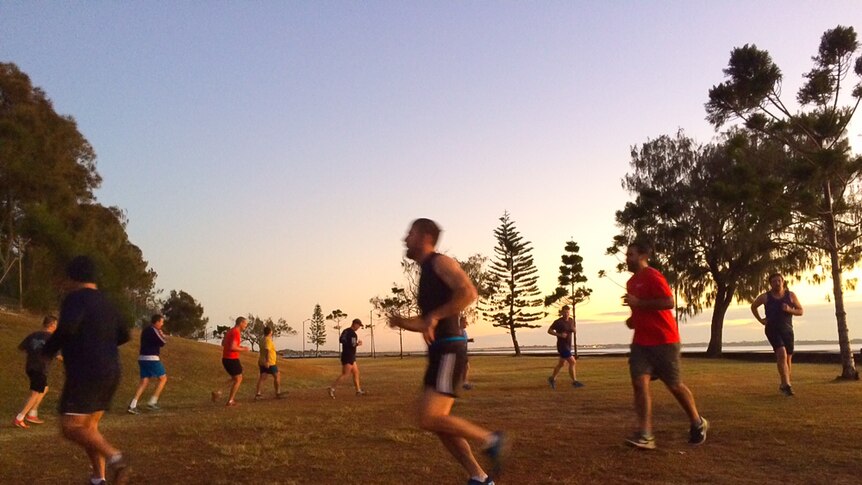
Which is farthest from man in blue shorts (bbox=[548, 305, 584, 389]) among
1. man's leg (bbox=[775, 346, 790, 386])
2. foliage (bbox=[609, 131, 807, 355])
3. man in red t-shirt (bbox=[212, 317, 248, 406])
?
foliage (bbox=[609, 131, 807, 355])

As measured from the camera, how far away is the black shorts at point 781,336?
11.9 meters

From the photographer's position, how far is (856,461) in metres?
6.48

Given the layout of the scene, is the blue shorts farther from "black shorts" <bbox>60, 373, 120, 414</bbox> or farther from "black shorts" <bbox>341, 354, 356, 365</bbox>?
"black shorts" <bbox>60, 373, 120, 414</bbox>

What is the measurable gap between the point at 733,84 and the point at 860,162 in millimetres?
3617

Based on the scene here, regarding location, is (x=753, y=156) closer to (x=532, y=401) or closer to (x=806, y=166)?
(x=806, y=166)

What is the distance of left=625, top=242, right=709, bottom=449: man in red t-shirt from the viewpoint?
731 cm

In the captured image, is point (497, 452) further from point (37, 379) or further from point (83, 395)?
point (37, 379)

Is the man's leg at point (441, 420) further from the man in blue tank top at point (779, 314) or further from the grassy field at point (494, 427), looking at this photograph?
the man in blue tank top at point (779, 314)

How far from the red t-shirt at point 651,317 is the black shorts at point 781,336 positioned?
5.47m

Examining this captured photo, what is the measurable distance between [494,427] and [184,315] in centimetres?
9497

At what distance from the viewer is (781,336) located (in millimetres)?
11930

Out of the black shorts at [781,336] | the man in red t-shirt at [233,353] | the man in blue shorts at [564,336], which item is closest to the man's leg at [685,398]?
the black shorts at [781,336]

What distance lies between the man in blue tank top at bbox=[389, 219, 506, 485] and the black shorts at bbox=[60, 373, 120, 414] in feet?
7.96

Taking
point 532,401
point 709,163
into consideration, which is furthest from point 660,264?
point 532,401
